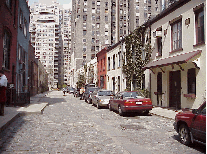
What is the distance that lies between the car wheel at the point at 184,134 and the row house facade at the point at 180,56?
722 centimetres

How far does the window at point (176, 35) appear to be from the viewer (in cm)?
1667

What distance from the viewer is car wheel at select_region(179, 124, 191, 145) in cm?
689

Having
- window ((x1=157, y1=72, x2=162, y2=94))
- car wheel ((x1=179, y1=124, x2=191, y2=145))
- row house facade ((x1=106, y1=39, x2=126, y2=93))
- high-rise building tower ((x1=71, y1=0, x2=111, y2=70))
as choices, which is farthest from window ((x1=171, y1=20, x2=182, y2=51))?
high-rise building tower ((x1=71, y1=0, x2=111, y2=70))

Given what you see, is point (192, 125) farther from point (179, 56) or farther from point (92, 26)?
point (92, 26)

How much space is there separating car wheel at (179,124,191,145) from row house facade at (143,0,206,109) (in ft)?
23.7

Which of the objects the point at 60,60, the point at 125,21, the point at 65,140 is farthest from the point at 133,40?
the point at 60,60

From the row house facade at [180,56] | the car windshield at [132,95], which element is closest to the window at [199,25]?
the row house facade at [180,56]

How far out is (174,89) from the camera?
17.7 metres

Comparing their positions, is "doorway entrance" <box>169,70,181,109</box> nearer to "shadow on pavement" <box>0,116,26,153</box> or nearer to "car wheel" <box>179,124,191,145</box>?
"car wheel" <box>179,124,191,145</box>

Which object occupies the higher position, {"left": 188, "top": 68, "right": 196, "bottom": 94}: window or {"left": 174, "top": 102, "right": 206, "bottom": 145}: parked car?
{"left": 188, "top": 68, "right": 196, "bottom": 94}: window

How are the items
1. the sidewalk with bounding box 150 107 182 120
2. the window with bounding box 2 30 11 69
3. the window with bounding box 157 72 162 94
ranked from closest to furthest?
the sidewalk with bounding box 150 107 182 120 → the window with bounding box 2 30 11 69 → the window with bounding box 157 72 162 94

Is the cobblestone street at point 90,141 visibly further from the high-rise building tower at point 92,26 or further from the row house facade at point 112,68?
the high-rise building tower at point 92,26

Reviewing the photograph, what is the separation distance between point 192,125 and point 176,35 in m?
11.8

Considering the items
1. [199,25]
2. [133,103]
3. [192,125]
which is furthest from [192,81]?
[192,125]
